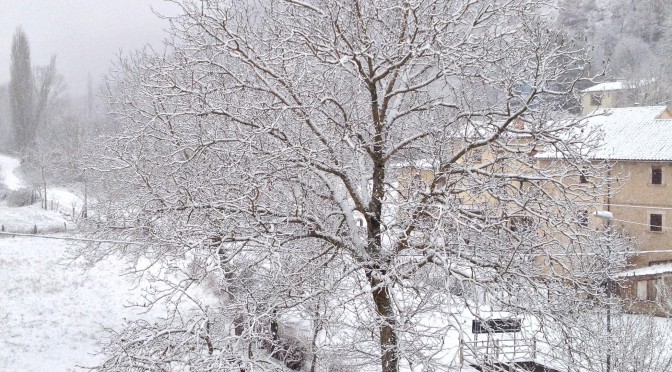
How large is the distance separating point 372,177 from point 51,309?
13.0 metres

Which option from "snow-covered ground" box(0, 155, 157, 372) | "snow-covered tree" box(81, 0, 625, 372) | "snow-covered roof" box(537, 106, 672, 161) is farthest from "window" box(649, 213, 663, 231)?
"snow-covered ground" box(0, 155, 157, 372)

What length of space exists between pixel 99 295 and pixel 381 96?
1453 cm

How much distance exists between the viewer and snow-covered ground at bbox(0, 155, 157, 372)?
42.5ft

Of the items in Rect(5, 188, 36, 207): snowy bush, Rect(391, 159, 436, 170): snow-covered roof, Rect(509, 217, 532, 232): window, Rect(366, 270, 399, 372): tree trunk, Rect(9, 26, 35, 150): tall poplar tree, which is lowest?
Rect(366, 270, 399, 372): tree trunk

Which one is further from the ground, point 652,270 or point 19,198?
point 19,198

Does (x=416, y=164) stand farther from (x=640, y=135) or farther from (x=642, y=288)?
(x=640, y=135)

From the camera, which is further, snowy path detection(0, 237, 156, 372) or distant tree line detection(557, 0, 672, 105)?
distant tree line detection(557, 0, 672, 105)

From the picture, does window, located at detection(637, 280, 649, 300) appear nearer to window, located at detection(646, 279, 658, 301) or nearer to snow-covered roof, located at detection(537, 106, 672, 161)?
window, located at detection(646, 279, 658, 301)

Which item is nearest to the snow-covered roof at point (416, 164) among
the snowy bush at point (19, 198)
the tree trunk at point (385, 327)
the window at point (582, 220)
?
the tree trunk at point (385, 327)

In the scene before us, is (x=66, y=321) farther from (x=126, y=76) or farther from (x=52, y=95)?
(x=52, y=95)

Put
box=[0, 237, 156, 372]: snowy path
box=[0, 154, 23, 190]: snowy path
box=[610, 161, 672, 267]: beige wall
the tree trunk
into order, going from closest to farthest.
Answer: the tree trunk, box=[0, 237, 156, 372]: snowy path, box=[610, 161, 672, 267]: beige wall, box=[0, 154, 23, 190]: snowy path

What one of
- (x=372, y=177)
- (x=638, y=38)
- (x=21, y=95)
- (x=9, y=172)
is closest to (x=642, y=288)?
(x=372, y=177)

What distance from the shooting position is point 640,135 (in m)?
26.7

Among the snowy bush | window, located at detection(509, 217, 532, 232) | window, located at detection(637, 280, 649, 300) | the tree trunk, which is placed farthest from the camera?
the snowy bush
